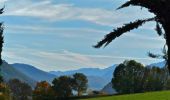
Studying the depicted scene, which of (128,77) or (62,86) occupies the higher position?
(128,77)

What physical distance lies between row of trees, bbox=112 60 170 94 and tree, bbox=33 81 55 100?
21799mm

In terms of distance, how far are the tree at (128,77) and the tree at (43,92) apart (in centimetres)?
2171

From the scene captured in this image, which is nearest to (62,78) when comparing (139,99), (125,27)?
(139,99)

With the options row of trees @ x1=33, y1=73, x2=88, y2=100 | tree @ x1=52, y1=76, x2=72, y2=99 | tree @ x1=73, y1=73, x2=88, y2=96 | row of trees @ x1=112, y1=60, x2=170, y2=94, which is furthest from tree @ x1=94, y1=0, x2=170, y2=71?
tree @ x1=73, y1=73, x2=88, y2=96

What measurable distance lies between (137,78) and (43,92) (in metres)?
32.8

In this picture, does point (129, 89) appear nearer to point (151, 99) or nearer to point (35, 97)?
point (35, 97)

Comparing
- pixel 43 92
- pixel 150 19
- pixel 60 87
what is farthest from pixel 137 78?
pixel 150 19

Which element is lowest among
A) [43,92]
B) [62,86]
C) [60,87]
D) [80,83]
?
[43,92]

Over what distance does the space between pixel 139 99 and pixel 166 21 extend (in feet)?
177

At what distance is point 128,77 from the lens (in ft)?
537

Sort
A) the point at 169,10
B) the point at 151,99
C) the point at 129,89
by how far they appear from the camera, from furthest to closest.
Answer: the point at 129,89 → the point at 151,99 → the point at 169,10

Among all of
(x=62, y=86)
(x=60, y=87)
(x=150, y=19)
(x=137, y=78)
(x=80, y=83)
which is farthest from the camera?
(x=80, y=83)

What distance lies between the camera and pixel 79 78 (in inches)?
7510

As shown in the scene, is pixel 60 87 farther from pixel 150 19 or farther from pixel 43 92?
pixel 150 19
